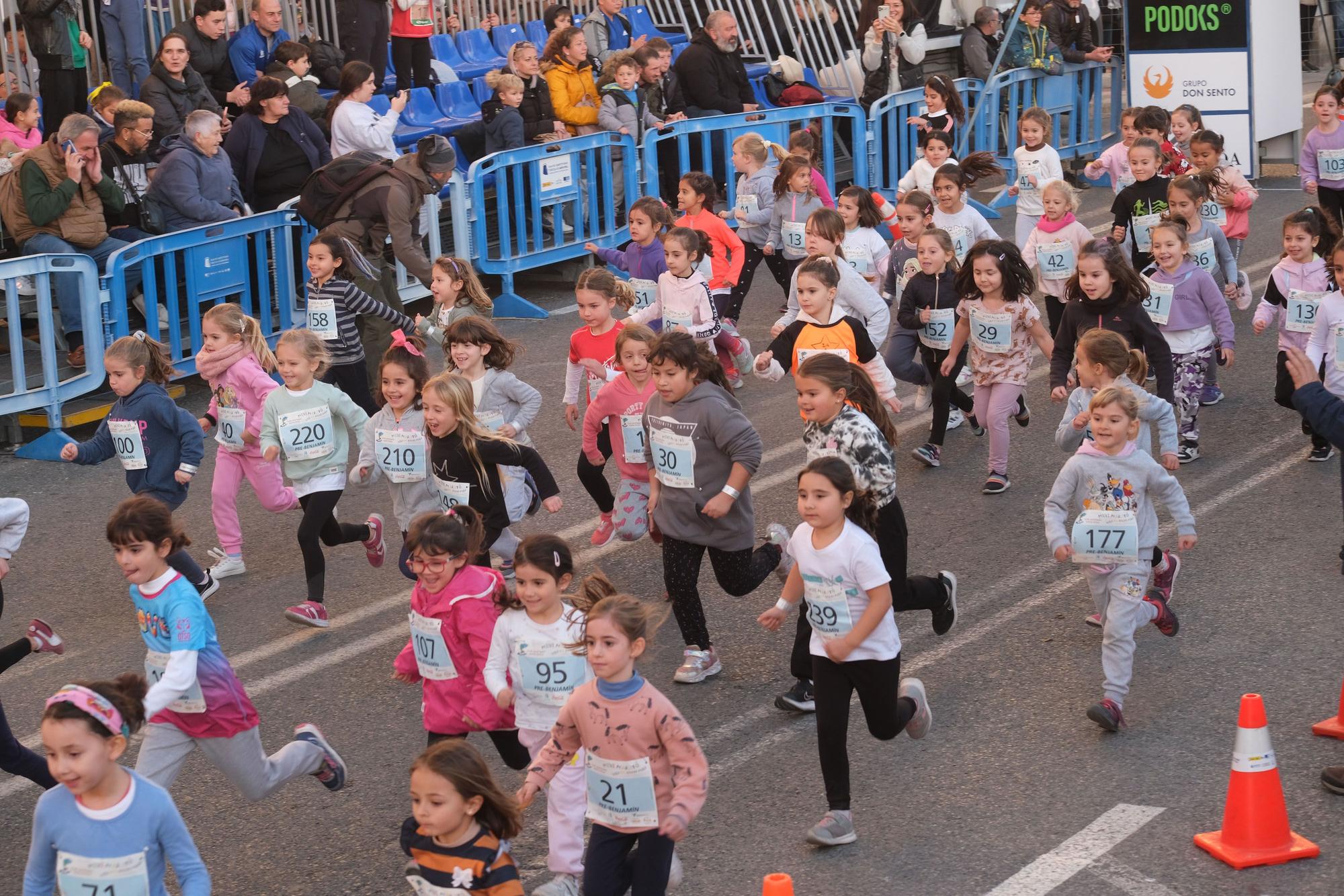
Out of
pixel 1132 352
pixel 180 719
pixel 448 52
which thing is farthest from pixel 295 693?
pixel 448 52

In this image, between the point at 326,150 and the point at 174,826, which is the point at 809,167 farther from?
the point at 174,826

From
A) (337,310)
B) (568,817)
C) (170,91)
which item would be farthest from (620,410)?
(170,91)

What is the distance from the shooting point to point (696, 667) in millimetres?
7422

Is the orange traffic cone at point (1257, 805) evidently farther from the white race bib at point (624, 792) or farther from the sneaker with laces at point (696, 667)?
the sneaker with laces at point (696, 667)


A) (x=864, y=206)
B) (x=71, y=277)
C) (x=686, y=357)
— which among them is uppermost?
(x=864, y=206)

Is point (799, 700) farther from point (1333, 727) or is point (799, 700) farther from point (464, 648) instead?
point (1333, 727)

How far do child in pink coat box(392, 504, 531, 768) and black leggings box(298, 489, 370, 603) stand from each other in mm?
2325

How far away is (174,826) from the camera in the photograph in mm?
4781

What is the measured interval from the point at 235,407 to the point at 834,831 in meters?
4.34

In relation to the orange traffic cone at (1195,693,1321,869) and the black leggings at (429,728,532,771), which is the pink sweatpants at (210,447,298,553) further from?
the orange traffic cone at (1195,693,1321,869)

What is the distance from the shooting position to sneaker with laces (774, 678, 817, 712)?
709 centimetres

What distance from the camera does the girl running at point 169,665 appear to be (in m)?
5.77

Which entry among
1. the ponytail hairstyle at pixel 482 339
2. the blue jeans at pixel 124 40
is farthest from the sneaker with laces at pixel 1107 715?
the blue jeans at pixel 124 40

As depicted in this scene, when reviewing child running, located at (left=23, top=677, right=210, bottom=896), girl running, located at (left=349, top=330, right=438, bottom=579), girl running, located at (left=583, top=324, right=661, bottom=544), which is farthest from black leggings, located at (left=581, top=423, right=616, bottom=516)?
child running, located at (left=23, top=677, right=210, bottom=896)
